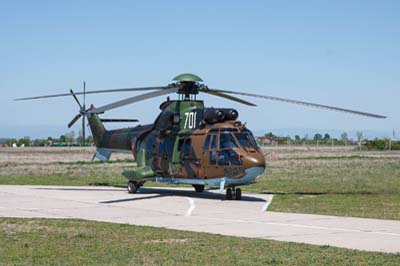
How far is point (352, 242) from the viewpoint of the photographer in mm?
13930

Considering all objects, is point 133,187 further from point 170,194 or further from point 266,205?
point 266,205

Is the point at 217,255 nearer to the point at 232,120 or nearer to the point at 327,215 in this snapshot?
the point at 327,215

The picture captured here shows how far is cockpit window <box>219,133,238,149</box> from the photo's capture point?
78.4 ft

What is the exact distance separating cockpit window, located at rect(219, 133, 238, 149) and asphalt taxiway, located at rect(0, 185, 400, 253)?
1813 mm

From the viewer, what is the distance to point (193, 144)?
25203 mm

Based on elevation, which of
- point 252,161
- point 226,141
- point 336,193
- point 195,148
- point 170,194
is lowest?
point 170,194

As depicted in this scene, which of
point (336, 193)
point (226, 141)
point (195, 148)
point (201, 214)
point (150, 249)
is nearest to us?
point (150, 249)

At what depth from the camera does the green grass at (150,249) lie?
1174cm

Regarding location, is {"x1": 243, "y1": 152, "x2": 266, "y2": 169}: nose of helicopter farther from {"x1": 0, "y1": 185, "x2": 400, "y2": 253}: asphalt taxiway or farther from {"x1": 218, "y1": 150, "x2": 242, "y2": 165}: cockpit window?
{"x1": 0, "y1": 185, "x2": 400, "y2": 253}: asphalt taxiway

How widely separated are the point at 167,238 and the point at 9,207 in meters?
9.21

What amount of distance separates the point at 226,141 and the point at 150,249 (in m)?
11.3

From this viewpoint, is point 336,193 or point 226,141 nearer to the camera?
point 226,141

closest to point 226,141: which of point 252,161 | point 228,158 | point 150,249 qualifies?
point 228,158

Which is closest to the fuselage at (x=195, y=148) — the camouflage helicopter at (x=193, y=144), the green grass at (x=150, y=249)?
the camouflage helicopter at (x=193, y=144)
